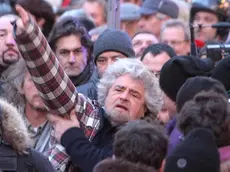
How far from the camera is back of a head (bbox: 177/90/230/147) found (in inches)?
179

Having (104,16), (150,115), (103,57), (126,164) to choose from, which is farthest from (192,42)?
(104,16)

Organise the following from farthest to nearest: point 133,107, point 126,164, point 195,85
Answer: point 133,107, point 195,85, point 126,164

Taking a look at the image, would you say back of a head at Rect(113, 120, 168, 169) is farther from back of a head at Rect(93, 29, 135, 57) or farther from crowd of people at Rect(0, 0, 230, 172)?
back of a head at Rect(93, 29, 135, 57)

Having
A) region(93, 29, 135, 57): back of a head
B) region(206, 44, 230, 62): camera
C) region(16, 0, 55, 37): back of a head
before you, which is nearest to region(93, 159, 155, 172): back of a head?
region(206, 44, 230, 62): camera

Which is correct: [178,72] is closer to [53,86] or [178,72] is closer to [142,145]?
[53,86]

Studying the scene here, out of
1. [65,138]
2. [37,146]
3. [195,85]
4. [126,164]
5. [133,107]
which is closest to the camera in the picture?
[126,164]

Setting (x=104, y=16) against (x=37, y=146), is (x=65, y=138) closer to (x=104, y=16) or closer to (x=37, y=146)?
(x=37, y=146)

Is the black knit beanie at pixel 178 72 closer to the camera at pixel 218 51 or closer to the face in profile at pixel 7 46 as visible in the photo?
the camera at pixel 218 51

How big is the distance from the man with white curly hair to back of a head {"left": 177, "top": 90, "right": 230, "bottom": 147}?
3.25 ft

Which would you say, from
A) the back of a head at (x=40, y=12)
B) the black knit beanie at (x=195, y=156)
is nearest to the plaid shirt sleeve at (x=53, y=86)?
the black knit beanie at (x=195, y=156)

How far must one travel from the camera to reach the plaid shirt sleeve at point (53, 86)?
516 cm

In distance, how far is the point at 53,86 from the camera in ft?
18.0

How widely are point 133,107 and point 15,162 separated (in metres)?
1.13

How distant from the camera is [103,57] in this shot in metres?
7.70
